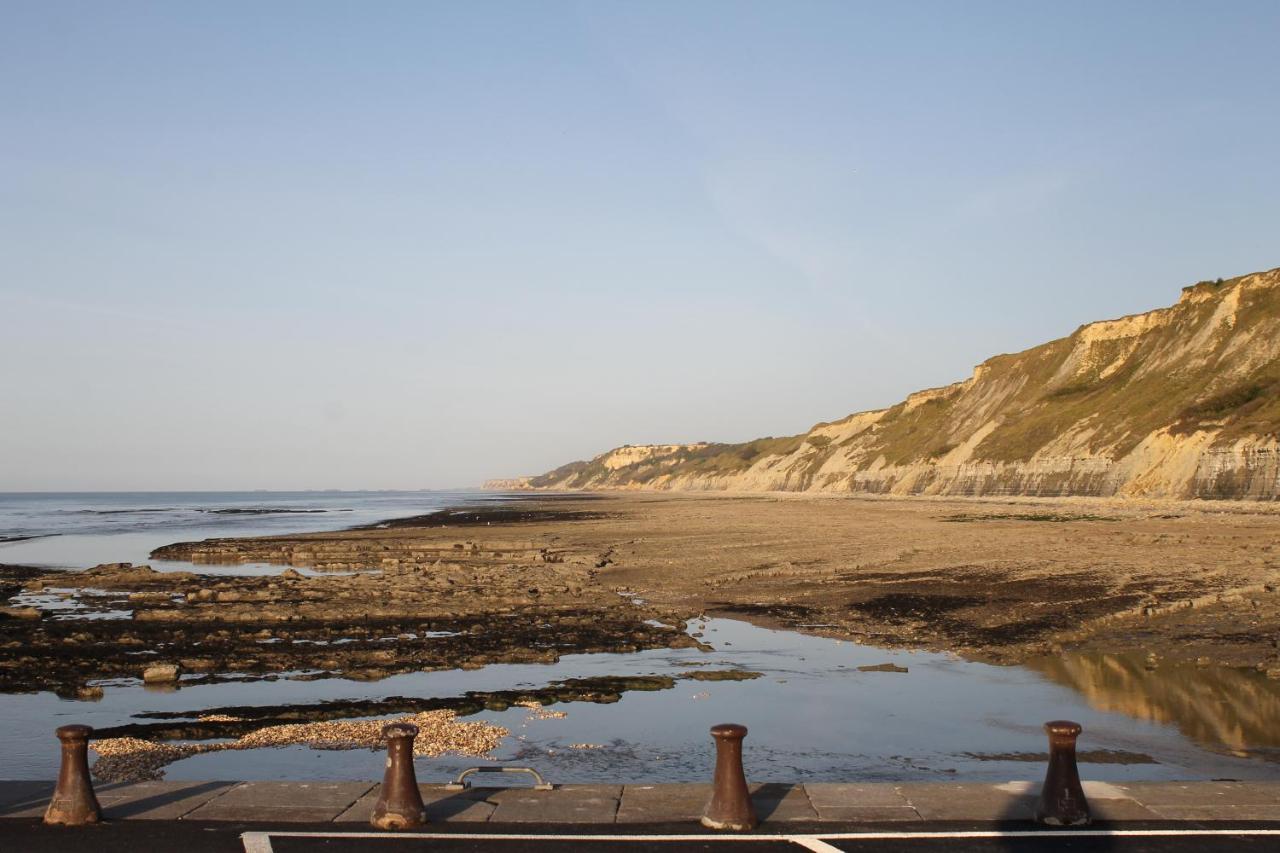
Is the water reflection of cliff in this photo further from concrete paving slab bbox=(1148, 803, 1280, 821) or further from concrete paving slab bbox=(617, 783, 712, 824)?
concrete paving slab bbox=(617, 783, 712, 824)

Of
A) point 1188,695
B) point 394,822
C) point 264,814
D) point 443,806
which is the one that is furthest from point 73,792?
point 1188,695

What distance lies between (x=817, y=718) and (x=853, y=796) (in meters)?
5.28

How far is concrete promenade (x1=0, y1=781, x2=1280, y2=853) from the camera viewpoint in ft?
26.7

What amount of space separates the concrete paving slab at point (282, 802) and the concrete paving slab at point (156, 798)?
16 cm

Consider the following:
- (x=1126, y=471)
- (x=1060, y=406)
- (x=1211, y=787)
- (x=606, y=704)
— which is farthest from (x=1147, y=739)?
(x=1060, y=406)

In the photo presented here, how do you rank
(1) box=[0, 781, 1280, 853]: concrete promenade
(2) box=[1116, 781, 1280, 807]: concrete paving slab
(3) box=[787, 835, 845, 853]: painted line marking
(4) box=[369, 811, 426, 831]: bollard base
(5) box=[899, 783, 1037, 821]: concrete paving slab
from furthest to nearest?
(2) box=[1116, 781, 1280, 807]: concrete paving slab → (5) box=[899, 783, 1037, 821]: concrete paving slab → (4) box=[369, 811, 426, 831]: bollard base → (1) box=[0, 781, 1280, 853]: concrete promenade → (3) box=[787, 835, 845, 853]: painted line marking

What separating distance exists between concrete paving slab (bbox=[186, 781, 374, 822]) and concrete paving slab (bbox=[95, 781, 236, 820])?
0.51 ft

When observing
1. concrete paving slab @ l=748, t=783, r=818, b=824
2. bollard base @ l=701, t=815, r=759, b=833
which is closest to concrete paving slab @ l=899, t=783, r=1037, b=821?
concrete paving slab @ l=748, t=783, r=818, b=824

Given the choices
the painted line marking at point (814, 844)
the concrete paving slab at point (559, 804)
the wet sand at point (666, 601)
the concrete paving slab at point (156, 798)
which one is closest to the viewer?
the painted line marking at point (814, 844)

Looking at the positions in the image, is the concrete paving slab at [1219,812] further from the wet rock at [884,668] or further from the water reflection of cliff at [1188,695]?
the wet rock at [884,668]

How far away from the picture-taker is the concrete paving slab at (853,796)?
9.06m

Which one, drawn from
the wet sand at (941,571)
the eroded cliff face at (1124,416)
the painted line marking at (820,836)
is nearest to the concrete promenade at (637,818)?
the painted line marking at (820,836)

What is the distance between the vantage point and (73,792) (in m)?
8.79

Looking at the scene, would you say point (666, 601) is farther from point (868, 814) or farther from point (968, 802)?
point (868, 814)
